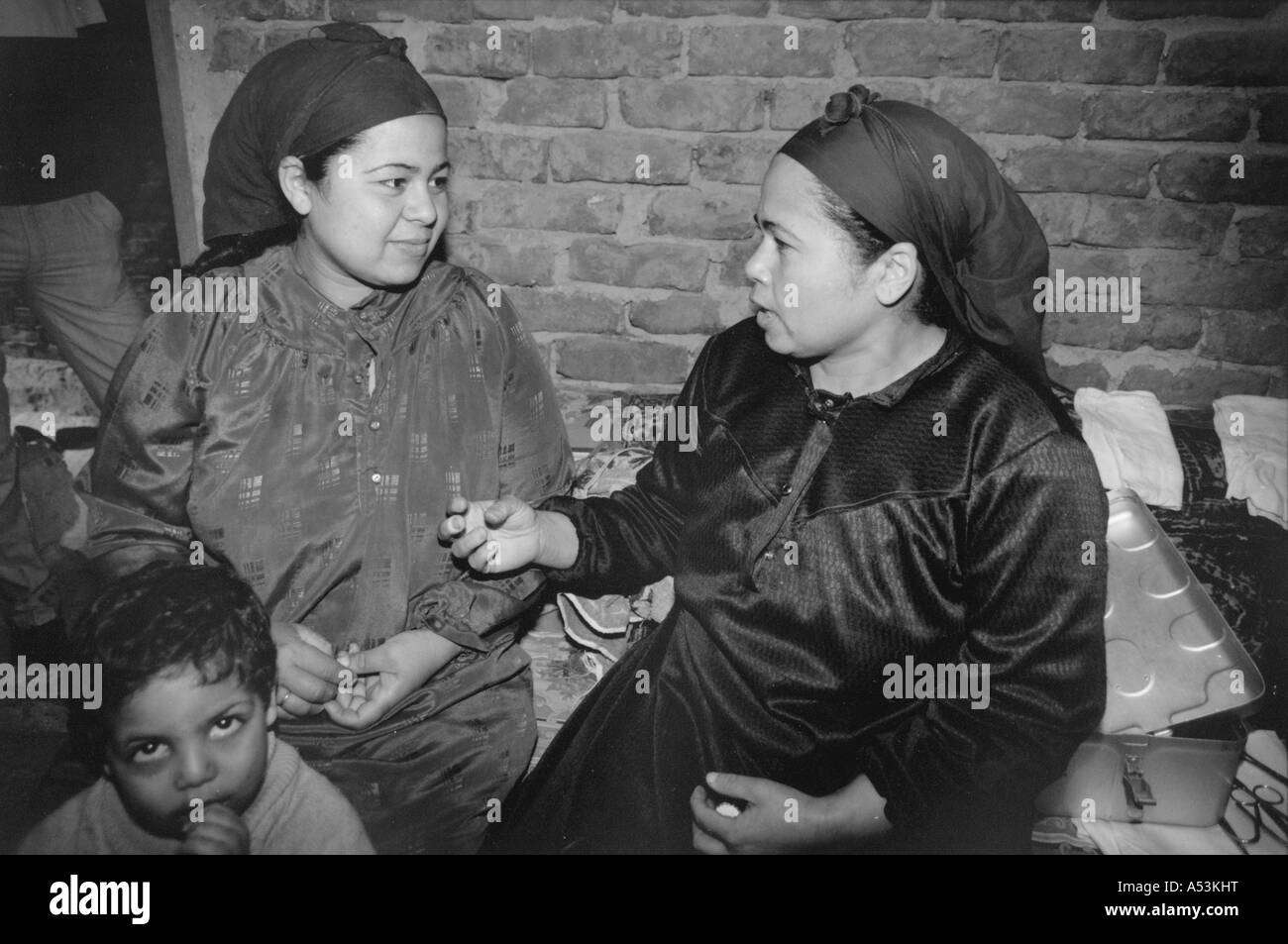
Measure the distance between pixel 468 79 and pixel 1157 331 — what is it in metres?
1.72

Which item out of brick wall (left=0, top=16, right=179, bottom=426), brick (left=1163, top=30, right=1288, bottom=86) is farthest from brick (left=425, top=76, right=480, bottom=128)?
brick (left=1163, top=30, right=1288, bottom=86)

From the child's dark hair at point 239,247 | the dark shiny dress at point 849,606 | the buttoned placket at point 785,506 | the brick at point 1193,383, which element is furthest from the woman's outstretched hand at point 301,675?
the brick at point 1193,383

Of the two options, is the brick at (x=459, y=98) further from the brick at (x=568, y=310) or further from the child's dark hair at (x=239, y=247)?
the child's dark hair at (x=239, y=247)

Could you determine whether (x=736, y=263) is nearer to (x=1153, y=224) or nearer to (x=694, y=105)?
(x=694, y=105)

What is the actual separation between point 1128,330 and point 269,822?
6.96ft

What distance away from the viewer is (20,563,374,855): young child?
143 cm

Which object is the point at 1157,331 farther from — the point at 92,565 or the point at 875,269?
the point at 92,565

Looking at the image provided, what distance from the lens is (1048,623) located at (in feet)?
4.41

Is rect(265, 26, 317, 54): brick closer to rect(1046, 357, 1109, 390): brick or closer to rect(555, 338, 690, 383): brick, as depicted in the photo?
rect(555, 338, 690, 383): brick

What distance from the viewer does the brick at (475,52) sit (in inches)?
78.0

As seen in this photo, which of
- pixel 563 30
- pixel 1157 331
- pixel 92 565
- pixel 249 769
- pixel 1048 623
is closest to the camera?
pixel 1048 623

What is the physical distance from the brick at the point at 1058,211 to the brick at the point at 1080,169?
2cm

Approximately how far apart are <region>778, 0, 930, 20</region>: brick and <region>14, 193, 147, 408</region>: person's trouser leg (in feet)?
5.34
